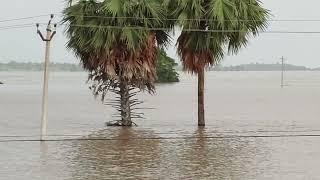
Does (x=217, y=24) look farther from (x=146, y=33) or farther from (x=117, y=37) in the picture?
(x=117, y=37)

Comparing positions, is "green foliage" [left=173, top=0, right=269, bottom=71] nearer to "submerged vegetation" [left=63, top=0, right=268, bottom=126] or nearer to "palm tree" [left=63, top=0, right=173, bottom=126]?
"submerged vegetation" [left=63, top=0, right=268, bottom=126]

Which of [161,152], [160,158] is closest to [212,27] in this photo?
[161,152]

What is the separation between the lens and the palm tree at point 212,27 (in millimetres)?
25812

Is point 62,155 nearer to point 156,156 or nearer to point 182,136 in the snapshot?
point 156,156

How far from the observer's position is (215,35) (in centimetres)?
2645

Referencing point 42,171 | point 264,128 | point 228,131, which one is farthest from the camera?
point 264,128

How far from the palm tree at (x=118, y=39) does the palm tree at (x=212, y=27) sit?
102 centimetres

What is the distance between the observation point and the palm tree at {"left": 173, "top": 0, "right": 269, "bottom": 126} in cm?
2581

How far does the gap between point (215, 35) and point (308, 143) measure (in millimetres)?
6231

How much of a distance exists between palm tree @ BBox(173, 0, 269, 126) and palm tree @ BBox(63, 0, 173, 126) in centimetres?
102

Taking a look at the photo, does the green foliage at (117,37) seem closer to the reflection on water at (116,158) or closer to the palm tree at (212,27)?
the palm tree at (212,27)

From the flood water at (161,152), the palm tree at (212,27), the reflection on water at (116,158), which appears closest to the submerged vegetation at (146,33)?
the palm tree at (212,27)

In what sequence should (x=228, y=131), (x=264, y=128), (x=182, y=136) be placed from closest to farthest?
(x=182, y=136) < (x=228, y=131) < (x=264, y=128)

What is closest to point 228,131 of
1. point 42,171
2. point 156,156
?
point 156,156
